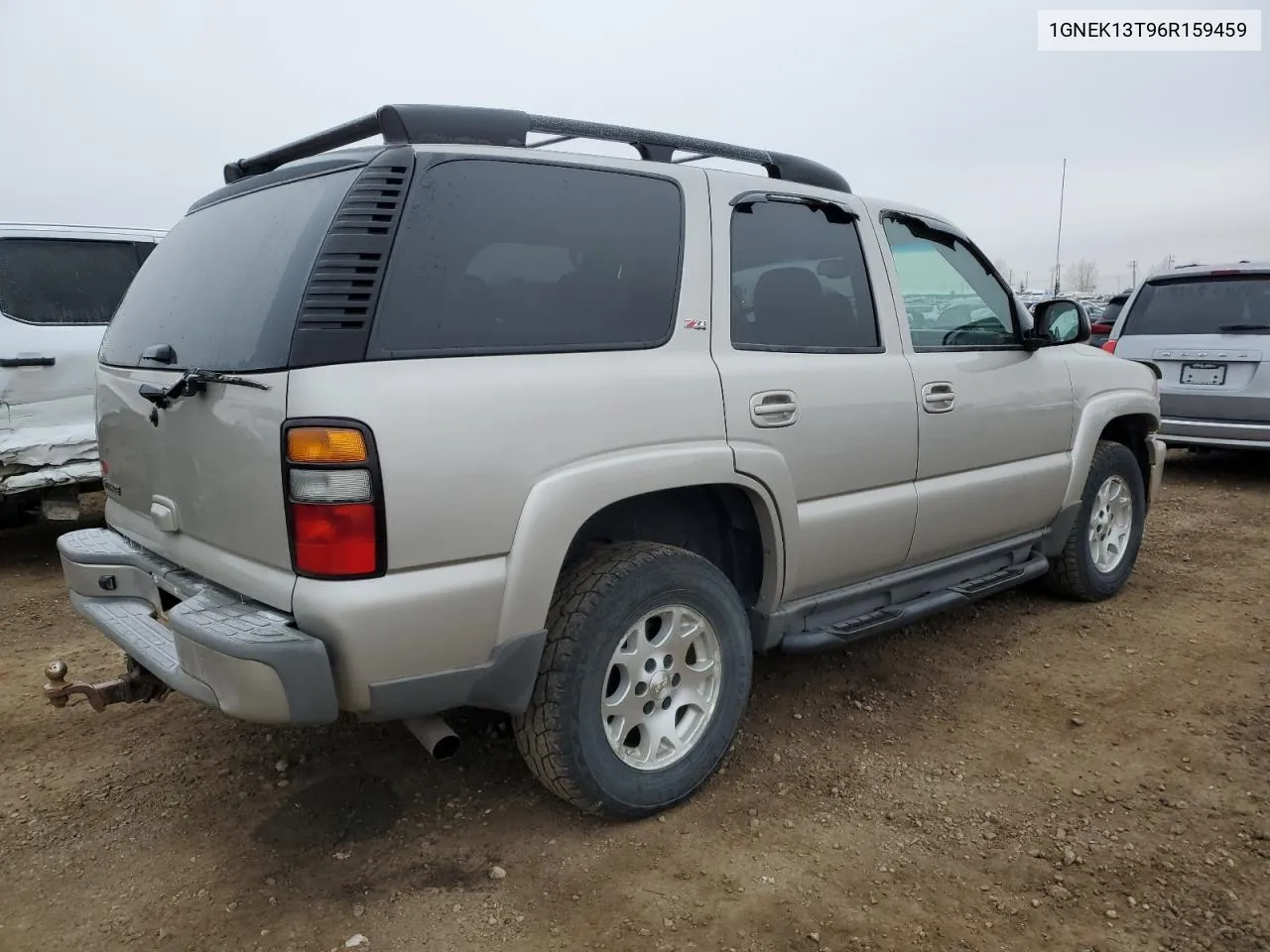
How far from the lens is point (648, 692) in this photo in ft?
9.00

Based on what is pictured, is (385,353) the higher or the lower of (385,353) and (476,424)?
the higher

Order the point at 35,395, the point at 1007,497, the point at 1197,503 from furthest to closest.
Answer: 1. the point at 1197,503
2. the point at 35,395
3. the point at 1007,497

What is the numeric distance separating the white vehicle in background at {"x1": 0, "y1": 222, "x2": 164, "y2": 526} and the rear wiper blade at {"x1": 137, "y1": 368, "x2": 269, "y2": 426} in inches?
131

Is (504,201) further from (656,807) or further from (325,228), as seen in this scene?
(656,807)

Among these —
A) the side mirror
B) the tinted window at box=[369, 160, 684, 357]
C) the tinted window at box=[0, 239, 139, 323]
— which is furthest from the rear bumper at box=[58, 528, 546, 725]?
the tinted window at box=[0, 239, 139, 323]

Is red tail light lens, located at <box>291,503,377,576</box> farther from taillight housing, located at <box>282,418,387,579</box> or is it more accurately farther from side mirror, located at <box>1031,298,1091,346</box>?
side mirror, located at <box>1031,298,1091,346</box>

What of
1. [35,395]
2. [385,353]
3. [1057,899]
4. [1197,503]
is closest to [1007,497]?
[1057,899]

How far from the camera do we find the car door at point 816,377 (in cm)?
292

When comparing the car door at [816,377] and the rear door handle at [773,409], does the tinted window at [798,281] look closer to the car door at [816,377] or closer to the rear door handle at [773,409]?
the car door at [816,377]

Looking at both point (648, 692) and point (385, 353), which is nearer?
point (385, 353)

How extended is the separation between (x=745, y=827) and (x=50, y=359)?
4.80 metres

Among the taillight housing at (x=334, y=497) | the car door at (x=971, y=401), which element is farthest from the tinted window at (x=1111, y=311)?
the taillight housing at (x=334, y=497)

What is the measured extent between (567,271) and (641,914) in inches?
67.6

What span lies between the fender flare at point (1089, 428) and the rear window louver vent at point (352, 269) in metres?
3.27
